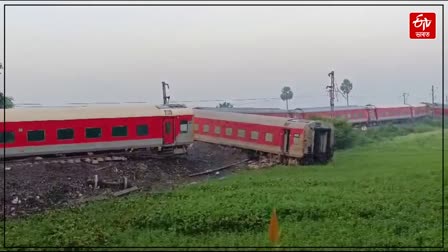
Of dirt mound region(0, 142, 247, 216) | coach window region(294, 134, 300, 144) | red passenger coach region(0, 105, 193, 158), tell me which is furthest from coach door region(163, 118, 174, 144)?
coach window region(294, 134, 300, 144)

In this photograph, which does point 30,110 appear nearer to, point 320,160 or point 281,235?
point 320,160

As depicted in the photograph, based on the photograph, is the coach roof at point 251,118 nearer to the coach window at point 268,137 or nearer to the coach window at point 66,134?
the coach window at point 268,137

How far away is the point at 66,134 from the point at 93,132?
1260 mm

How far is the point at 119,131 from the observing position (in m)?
24.8

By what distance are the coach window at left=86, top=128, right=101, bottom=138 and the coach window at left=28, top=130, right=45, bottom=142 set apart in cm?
203

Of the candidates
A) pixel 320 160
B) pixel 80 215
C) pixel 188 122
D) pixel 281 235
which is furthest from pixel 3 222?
pixel 320 160

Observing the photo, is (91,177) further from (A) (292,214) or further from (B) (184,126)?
(A) (292,214)

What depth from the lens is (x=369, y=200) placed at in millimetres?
13750

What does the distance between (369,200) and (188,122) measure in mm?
15205

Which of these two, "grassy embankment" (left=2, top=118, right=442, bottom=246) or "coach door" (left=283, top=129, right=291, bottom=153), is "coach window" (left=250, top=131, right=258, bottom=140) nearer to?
"coach door" (left=283, top=129, right=291, bottom=153)

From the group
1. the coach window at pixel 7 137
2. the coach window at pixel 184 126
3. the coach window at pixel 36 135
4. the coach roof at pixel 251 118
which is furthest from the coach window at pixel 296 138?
Answer: the coach window at pixel 7 137

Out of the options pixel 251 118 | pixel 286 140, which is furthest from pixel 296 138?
pixel 251 118

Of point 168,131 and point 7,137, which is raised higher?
point 7,137

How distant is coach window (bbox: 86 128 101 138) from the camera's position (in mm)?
23953
